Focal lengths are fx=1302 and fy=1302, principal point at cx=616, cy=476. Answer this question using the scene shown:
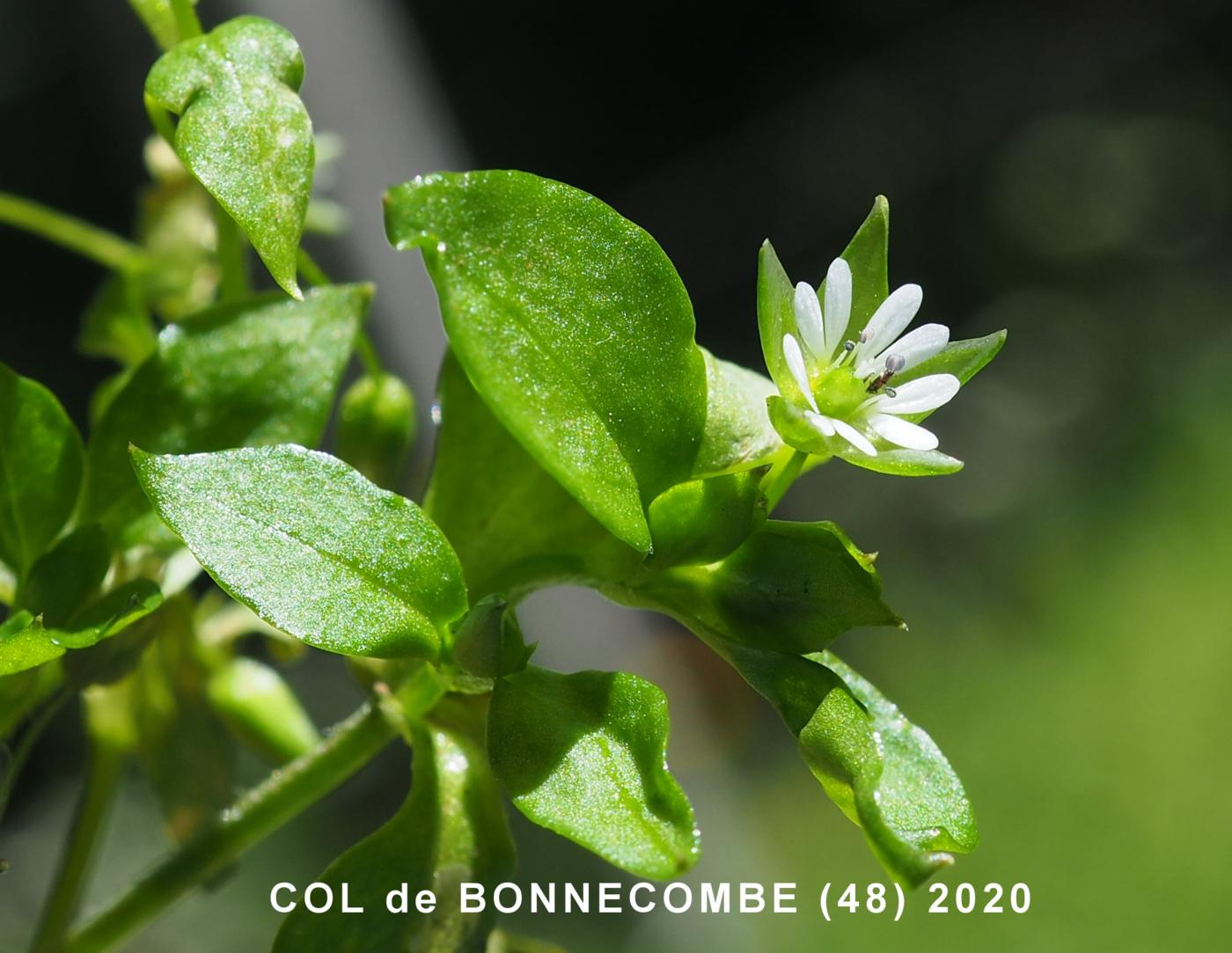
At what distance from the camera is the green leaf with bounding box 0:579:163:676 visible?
1.09 feet

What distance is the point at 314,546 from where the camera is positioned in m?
0.34

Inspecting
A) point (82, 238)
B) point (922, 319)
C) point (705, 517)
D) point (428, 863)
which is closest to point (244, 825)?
point (428, 863)

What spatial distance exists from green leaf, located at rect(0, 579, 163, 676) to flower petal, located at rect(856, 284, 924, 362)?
223 millimetres

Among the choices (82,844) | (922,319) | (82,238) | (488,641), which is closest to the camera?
(488,641)

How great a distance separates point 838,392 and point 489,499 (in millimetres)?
115

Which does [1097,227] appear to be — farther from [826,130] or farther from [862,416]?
[862,416]

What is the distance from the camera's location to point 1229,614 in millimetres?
2002

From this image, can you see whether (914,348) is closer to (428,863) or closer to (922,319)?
(428,863)

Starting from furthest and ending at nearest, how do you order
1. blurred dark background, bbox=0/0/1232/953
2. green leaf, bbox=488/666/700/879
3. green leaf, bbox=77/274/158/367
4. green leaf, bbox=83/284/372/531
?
blurred dark background, bbox=0/0/1232/953
green leaf, bbox=77/274/158/367
green leaf, bbox=83/284/372/531
green leaf, bbox=488/666/700/879

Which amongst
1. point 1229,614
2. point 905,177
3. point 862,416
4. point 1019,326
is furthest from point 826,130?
point 862,416

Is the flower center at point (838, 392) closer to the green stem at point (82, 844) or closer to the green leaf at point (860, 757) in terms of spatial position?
the green leaf at point (860, 757)

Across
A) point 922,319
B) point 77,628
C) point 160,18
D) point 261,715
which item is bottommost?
point 922,319

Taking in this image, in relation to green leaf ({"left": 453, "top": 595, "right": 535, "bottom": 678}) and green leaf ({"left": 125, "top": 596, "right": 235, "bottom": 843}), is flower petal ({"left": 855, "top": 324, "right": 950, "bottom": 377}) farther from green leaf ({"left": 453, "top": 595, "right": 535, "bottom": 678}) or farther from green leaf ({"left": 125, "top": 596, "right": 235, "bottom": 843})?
green leaf ({"left": 125, "top": 596, "right": 235, "bottom": 843})

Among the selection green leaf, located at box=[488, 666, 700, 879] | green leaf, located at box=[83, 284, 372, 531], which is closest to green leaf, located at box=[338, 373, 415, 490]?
green leaf, located at box=[83, 284, 372, 531]
